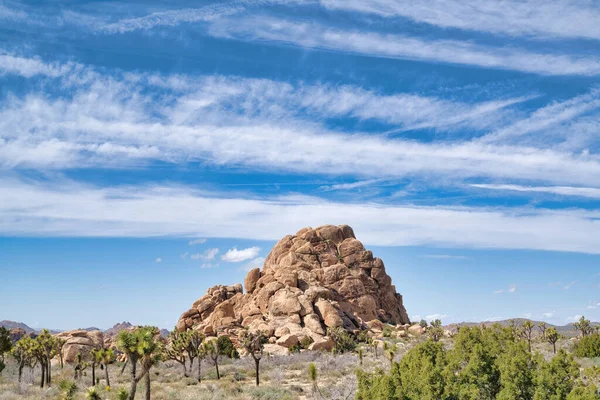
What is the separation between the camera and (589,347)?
51.8 m

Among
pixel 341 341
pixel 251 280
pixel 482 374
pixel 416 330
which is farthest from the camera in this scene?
pixel 251 280

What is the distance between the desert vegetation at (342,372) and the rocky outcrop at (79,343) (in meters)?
2.11

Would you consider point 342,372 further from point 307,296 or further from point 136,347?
point 307,296

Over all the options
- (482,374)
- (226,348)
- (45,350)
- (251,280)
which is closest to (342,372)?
(226,348)

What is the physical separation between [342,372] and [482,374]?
26.4 m

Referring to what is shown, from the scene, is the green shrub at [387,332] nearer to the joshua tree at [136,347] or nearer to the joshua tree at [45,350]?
the joshua tree at [45,350]

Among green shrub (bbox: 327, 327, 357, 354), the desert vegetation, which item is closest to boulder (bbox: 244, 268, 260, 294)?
the desert vegetation

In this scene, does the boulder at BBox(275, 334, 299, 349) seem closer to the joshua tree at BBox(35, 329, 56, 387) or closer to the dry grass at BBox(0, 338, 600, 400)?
the dry grass at BBox(0, 338, 600, 400)

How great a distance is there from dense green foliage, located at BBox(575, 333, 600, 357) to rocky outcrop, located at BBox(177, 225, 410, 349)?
2905cm

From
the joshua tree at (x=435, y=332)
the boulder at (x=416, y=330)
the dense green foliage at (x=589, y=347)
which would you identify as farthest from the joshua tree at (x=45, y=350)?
the boulder at (x=416, y=330)

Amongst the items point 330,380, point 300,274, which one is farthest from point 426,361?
point 300,274

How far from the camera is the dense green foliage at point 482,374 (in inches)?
626

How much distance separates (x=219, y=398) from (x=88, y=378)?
20354mm

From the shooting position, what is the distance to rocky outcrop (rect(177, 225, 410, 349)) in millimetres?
70438
